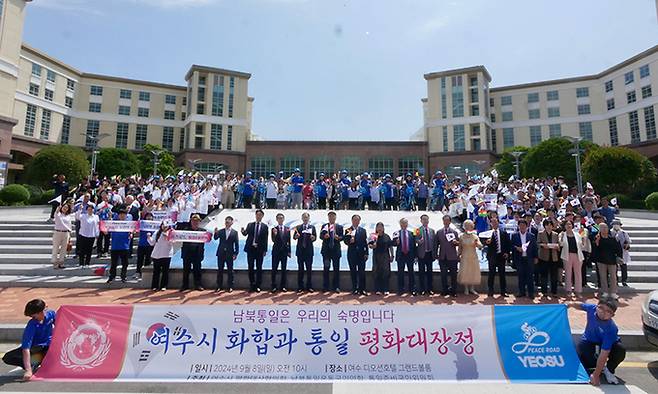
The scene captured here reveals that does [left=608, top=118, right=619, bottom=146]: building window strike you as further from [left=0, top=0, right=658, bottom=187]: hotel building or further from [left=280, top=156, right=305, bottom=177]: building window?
[left=280, top=156, right=305, bottom=177]: building window

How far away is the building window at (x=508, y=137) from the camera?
222 feet

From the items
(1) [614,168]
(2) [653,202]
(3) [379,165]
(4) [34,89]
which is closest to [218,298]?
(2) [653,202]

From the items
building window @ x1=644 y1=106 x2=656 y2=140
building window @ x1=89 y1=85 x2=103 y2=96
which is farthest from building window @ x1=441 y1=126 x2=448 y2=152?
building window @ x1=89 y1=85 x2=103 y2=96

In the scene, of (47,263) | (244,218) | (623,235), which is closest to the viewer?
(623,235)

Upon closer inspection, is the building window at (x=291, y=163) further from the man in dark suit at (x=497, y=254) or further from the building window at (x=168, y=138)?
the man in dark suit at (x=497, y=254)

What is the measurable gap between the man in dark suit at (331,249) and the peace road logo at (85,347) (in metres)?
5.51

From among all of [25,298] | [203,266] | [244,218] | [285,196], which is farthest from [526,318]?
[285,196]

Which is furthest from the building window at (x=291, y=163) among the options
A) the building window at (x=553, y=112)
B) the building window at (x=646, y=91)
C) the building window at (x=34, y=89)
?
the building window at (x=646, y=91)

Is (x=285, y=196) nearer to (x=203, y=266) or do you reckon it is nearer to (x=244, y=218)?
(x=244, y=218)

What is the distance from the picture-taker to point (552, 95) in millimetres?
65750

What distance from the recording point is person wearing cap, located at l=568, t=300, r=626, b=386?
4.72 m

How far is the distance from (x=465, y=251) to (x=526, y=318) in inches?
173

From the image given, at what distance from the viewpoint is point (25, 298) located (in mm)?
8734

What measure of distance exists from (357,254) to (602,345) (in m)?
5.62
